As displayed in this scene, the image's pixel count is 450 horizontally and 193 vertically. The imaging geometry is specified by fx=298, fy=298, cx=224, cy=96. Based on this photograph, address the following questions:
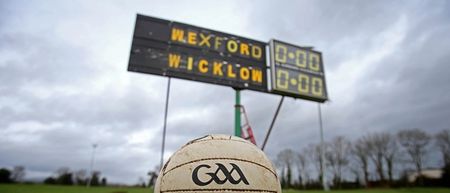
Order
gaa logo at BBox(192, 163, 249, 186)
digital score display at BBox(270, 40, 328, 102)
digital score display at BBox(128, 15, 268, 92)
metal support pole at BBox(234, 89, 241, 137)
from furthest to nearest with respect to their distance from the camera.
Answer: digital score display at BBox(270, 40, 328, 102), metal support pole at BBox(234, 89, 241, 137), digital score display at BBox(128, 15, 268, 92), gaa logo at BBox(192, 163, 249, 186)

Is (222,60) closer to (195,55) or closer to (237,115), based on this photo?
(195,55)

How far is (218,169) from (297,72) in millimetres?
6767

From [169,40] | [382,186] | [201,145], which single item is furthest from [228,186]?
[382,186]

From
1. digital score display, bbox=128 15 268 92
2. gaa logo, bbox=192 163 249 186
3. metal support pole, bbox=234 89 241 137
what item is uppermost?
digital score display, bbox=128 15 268 92

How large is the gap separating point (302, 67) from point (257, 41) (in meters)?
1.56

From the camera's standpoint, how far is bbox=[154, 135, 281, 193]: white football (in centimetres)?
237

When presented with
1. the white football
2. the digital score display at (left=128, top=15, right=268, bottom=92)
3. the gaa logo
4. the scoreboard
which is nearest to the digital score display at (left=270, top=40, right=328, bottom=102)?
the scoreboard

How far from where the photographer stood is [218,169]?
2426 mm

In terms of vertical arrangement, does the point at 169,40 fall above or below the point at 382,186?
above

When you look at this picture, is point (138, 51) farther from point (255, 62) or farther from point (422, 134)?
point (422, 134)

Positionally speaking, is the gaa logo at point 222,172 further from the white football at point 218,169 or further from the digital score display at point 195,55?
the digital score display at point 195,55

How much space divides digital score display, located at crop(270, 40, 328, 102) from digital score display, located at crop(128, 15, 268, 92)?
40 cm

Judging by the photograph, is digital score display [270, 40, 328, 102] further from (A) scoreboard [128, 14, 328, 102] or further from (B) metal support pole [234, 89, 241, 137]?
(B) metal support pole [234, 89, 241, 137]

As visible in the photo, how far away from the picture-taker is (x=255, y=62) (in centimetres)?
827
